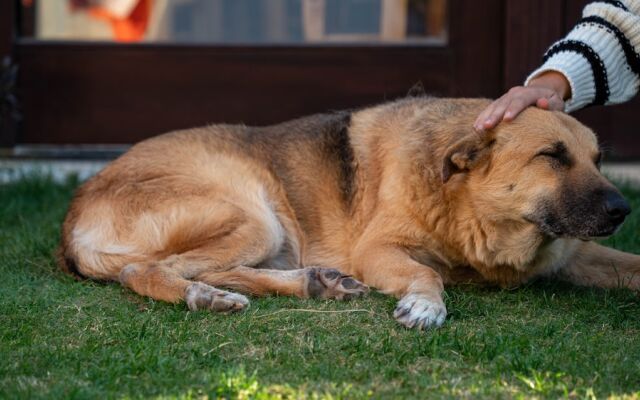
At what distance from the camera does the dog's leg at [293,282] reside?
409 cm

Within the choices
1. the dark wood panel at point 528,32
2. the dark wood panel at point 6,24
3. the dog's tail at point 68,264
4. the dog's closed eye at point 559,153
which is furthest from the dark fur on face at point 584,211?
the dark wood panel at point 6,24

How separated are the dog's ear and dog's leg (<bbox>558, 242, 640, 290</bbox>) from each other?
0.73 meters

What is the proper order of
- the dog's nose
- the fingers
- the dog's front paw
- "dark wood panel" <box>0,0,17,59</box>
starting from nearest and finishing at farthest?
the dog's front paw, the dog's nose, the fingers, "dark wood panel" <box>0,0,17,59</box>

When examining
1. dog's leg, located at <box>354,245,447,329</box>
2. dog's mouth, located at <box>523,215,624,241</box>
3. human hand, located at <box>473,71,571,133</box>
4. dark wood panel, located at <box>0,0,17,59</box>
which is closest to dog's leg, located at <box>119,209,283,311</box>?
dog's leg, located at <box>354,245,447,329</box>

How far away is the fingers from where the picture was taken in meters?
4.00

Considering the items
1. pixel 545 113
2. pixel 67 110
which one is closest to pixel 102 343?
pixel 545 113

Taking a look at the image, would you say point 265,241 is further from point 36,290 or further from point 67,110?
point 67,110

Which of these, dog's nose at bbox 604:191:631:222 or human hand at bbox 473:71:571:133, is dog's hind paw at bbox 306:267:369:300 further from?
dog's nose at bbox 604:191:631:222

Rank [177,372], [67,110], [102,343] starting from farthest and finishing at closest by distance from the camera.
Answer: [67,110] → [102,343] → [177,372]

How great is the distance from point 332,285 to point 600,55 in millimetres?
1565

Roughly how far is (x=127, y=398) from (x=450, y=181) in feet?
6.27

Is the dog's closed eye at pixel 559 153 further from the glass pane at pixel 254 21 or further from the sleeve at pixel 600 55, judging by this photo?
the glass pane at pixel 254 21

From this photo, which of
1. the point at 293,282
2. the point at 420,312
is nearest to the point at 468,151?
the point at 420,312

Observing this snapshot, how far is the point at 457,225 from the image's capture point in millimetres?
4227
